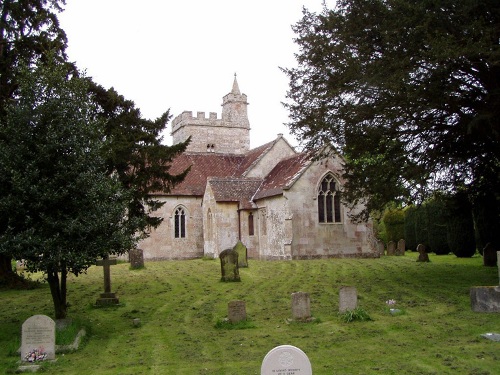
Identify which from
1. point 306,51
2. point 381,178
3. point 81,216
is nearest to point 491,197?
point 381,178

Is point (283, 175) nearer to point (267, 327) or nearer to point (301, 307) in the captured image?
point (301, 307)

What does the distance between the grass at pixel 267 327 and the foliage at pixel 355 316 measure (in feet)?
0.50

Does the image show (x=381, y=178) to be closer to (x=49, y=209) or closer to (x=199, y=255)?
(x=49, y=209)

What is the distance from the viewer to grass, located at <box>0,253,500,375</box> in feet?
30.6

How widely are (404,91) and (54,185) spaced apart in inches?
385

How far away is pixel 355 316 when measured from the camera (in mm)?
12703

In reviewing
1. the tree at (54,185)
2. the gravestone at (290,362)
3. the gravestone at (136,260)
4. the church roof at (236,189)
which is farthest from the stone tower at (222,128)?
the gravestone at (290,362)

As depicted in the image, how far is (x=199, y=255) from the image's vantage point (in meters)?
37.3

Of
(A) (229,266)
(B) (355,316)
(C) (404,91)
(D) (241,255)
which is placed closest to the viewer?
(B) (355,316)

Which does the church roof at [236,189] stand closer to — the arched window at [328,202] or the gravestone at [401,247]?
the arched window at [328,202]

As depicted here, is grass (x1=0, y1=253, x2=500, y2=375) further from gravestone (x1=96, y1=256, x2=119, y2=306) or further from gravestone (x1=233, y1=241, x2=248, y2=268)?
gravestone (x1=233, y1=241, x2=248, y2=268)

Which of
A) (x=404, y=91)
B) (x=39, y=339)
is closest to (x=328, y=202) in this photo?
(x=404, y=91)

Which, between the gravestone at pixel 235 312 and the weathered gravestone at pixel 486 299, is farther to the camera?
the gravestone at pixel 235 312

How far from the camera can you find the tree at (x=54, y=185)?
1171cm
